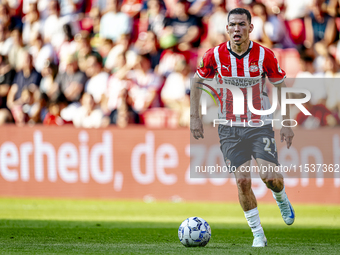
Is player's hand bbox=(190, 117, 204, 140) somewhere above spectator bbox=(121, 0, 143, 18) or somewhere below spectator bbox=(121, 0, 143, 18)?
below

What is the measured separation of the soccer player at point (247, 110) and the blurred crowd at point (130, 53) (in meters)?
5.66

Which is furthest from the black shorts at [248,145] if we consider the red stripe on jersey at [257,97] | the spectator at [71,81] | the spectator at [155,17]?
the spectator at [155,17]

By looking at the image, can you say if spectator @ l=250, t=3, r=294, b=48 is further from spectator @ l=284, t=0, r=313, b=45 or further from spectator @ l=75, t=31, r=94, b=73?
spectator @ l=75, t=31, r=94, b=73

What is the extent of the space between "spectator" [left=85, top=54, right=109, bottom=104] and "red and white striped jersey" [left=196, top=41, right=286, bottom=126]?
7.84m

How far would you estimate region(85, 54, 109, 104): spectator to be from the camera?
1495 centimetres

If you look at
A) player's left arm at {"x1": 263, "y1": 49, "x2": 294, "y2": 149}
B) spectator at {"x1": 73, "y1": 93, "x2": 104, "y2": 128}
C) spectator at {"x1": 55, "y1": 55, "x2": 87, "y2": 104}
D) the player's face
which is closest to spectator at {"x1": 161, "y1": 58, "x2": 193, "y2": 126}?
spectator at {"x1": 73, "y1": 93, "x2": 104, "y2": 128}

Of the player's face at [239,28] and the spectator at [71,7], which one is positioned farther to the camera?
the spectator at [71,7]

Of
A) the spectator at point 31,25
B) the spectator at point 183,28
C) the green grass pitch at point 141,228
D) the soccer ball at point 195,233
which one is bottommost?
the green grass pitch at point 141,228

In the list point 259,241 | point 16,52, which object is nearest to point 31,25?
point 16,52

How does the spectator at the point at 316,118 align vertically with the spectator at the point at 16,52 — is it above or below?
below

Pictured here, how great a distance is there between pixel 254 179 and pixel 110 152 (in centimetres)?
300

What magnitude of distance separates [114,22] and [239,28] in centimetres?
948

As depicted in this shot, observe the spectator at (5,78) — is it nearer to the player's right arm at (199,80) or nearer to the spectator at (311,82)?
the spectator at (311,82)

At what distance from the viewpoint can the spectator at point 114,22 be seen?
52.3 feet
